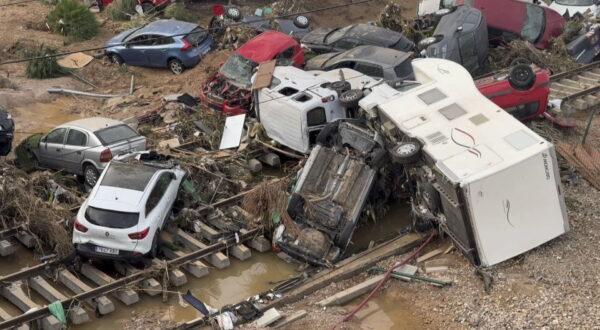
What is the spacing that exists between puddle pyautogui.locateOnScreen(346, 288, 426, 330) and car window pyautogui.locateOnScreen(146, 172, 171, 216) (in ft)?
Result: 12.7

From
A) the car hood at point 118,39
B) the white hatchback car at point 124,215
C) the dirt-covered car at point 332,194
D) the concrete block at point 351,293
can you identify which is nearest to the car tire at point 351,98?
the dirt-covered car at point 332,194

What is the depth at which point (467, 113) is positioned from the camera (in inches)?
580

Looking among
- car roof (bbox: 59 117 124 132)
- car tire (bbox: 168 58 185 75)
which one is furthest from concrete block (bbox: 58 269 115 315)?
car tire (bbox: 168 58 185 75)

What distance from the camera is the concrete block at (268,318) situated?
12.6 m

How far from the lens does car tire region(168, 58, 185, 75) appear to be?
23.4 m

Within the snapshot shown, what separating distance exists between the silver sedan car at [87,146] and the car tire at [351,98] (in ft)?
13.9

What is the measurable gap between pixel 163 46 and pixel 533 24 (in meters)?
10.3

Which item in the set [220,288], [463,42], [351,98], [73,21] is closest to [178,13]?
[73,21]

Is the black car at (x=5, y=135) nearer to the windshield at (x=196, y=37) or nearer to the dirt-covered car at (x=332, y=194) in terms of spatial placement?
the dirt-covered car at (x=332, y=194)

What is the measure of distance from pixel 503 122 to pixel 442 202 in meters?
1.79

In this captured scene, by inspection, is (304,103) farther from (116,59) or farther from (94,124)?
(116,59)

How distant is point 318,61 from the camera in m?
20.7

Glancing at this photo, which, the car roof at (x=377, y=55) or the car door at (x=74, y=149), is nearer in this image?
the car door at (x=74, y=149)

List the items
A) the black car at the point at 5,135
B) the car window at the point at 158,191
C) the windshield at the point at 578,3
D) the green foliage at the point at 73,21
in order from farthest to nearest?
the green foliage at the point at 73,21, the windshield at the point at 578,3, the black car at the point at 5,135, the car window at the point at 158,191
